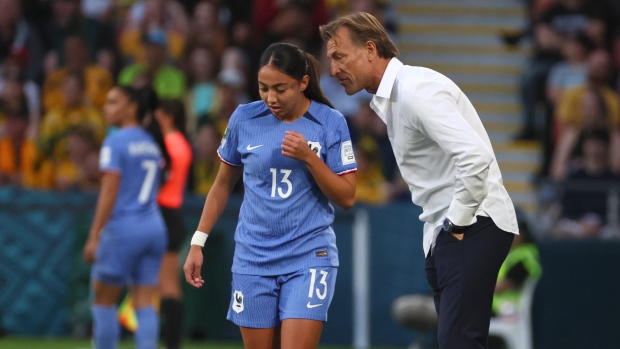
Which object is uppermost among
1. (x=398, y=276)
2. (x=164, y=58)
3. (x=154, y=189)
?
(x=164, y=58)

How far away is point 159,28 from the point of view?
1470cm

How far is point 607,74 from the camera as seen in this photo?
13.6 m

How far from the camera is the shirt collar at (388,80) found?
526cm

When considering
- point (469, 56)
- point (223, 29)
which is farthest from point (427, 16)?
point (223, 29)

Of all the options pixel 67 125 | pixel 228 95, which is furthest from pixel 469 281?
pixel 67 125

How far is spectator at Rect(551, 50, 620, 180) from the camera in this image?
42.0ft

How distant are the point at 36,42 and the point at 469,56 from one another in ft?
20.0

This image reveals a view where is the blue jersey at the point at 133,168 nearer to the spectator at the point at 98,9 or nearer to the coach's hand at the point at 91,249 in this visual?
the coach's hand at the point at 91,249

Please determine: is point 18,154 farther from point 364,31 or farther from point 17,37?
point 364,31

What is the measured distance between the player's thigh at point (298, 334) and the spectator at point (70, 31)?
10055mm

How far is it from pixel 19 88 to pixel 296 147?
30.9ft

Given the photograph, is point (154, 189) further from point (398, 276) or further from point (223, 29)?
point (223, 29)

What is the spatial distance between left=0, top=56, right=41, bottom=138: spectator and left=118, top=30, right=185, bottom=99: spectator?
1183 millimetres

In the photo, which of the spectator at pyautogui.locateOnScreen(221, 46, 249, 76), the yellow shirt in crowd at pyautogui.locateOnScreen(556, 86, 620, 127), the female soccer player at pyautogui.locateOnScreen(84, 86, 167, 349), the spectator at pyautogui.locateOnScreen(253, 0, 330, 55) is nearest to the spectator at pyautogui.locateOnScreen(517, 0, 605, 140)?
the yellow shirt in crowd at pyautogui.locateOnScreen(556, 86, 620, 127)
